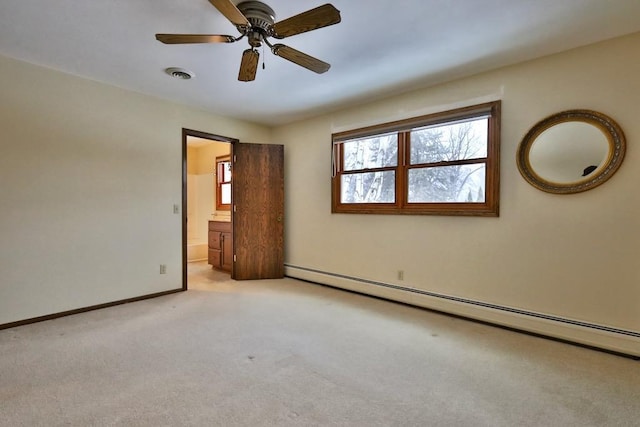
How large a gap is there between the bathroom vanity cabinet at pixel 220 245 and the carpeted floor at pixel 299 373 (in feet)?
6.43

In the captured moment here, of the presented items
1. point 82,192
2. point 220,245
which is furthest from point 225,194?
point 82,192

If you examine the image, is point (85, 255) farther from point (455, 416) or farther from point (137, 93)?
point (455, 416)

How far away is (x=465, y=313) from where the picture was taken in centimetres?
306

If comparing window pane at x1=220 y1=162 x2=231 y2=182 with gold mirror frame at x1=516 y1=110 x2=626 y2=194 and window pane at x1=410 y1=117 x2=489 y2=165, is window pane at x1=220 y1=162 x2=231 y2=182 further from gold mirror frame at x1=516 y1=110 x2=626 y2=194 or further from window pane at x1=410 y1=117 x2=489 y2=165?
gold mirror frame at x1=516 y1=110 x2=626 y2=194

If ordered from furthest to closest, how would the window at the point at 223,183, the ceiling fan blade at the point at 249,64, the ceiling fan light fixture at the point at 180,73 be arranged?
the window at the point at 223,183, the ceiling fan light fixture at the point at 180,73, the ceiling fan blade at the point at 249,64

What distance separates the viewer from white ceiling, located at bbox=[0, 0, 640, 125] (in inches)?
79.1

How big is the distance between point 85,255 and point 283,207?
253 centimetres

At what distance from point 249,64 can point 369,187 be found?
215cm

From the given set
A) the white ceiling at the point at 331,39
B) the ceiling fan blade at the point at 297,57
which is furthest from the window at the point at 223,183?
the ceiling fan blade at the point at 297,57

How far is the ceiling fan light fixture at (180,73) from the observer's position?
290 centimetres

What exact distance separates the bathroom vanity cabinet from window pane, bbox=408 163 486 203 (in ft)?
9.88

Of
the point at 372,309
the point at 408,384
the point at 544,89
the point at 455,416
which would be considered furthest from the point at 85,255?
the point at 544,89

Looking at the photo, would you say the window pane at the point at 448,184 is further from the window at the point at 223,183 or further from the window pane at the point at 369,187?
the window at the point at 223,183

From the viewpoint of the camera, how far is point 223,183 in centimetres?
638
